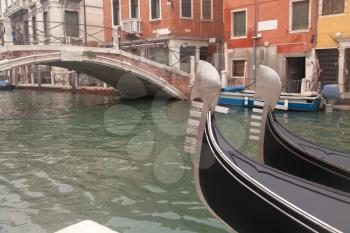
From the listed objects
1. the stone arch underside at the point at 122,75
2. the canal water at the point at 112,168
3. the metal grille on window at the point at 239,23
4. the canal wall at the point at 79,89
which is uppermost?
the metal grille on window at the point at 239,23

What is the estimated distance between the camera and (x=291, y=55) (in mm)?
10578

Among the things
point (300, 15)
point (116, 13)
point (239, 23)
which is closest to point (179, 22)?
point (239, 23)

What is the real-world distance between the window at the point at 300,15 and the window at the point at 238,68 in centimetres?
190

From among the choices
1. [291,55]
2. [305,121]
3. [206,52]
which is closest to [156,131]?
[305,121]

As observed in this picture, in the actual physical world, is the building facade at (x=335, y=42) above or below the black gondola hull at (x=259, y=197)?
above

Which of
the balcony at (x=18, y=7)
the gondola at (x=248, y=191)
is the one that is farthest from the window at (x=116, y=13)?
the gondola at (x=248, y=191)

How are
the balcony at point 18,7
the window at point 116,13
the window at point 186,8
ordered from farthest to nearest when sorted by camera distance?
the balcony at point 18,7, the window at point 116,13, the window at point 186,8

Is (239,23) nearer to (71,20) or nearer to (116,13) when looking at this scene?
(116,13)

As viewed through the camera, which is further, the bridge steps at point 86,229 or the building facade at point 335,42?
the building facade at point 335,42

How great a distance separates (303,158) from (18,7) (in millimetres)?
20438

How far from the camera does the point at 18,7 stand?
20500mm

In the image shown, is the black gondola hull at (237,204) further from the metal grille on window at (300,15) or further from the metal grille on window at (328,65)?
the metal grille on window at (300,15)

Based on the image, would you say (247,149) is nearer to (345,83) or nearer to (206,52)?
(345,83)

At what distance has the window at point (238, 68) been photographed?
467 inches
